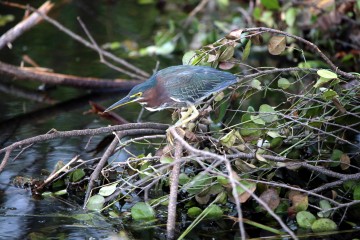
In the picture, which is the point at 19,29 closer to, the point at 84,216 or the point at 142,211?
the point at 84,216

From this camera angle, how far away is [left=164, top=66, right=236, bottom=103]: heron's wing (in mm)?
3453

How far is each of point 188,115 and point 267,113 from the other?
0.39 meters

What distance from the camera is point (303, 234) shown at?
330 centimetres

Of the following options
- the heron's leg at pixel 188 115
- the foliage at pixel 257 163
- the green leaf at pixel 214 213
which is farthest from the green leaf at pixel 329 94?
the green leaf at pixel 214 213

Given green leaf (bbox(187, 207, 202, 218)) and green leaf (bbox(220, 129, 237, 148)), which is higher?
green leaf (bbox(220, 129, 237, 148))

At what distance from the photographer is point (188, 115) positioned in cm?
352

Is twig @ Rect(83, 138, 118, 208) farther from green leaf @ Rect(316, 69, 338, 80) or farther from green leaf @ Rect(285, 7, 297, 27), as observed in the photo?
green leaf @ Rect(285, 7, 297, 27)

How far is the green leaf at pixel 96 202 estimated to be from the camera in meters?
3.55

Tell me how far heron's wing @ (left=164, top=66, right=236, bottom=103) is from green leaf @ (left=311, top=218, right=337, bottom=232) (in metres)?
0.76

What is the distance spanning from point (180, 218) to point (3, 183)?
3.60 ft

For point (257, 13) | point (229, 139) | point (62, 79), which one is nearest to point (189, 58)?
point (229, 139)

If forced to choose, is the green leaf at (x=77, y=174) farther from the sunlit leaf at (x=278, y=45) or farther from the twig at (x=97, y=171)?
the sunlit leaf at (x=278, y=45)

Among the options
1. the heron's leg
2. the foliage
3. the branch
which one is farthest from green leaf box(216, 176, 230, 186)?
the branch

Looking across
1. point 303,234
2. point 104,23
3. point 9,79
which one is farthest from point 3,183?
point 104,23
